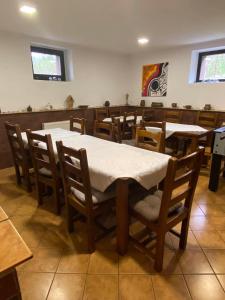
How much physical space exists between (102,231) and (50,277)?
592mm

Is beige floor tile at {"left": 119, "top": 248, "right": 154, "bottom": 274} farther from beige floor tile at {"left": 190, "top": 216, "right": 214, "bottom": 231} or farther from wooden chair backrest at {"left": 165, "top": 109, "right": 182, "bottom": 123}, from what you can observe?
wooden chair backrest at {"left": 165, "top": 109, "right": 182, "bottom": 123}

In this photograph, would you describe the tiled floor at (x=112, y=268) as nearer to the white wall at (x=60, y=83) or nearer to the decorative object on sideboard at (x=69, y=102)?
the white wall at (x=60, y=83)

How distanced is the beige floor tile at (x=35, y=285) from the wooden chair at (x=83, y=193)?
39 centimetres

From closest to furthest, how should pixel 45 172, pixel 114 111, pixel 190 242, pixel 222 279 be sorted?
pixel 222 279 → pixel 190 242 → pixel 45 172 → pixel 114 111

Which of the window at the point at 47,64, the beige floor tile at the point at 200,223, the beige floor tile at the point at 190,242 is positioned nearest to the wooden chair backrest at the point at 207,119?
the beige floor tile at the point at 200,223

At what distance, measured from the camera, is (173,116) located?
4344mm

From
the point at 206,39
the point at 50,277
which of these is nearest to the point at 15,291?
the point at 50,277

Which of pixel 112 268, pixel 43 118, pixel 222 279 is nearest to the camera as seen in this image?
pixel 222 279

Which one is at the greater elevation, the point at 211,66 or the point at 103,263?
the point at 211,66

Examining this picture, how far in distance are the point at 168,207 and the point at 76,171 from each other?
723 millimetres

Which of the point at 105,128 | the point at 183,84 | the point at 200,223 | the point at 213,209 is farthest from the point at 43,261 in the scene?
the point at 183,84

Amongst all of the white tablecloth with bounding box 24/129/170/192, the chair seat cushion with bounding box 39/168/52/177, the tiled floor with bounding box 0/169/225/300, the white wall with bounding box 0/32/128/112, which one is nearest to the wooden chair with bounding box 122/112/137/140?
the white wall with bounding box 0/32/128/112

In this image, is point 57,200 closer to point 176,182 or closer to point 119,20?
point 176,182

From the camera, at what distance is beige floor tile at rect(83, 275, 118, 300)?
1349 millimetres
